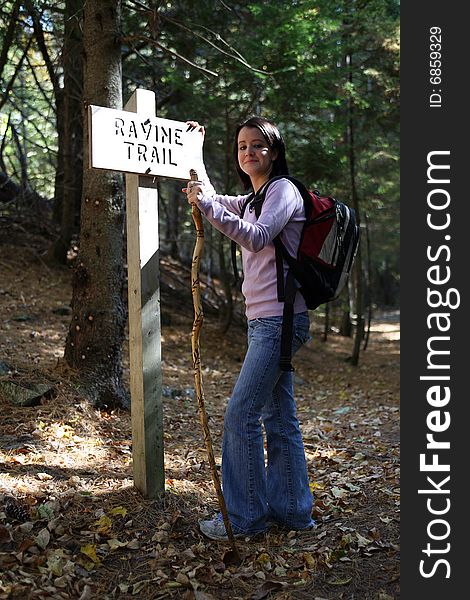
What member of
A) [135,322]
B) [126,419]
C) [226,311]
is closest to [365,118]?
[226,311]

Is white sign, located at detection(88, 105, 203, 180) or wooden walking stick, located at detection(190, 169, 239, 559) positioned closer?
wooden walking stick, located at detection(190, 169, 239, 559)

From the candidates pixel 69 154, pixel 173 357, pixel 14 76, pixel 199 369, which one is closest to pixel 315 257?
pixel 199 369

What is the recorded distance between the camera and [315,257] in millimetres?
3326

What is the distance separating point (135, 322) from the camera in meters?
3.82

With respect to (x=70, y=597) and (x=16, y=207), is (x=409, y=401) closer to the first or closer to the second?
(x=70, y=597)

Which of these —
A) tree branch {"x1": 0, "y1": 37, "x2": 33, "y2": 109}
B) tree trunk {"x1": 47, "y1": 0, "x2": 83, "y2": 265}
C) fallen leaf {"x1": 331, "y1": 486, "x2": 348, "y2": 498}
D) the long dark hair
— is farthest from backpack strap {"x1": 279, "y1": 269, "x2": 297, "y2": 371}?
tree trunk {"x1": 47, "y1": 0, "x2": 83, "y2": 265}

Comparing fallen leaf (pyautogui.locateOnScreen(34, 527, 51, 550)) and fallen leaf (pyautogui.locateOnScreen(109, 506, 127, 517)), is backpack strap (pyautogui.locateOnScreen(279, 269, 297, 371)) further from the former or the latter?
fallen leaf (pyautogui.locateOnScreen(34, 527, 51, 550))

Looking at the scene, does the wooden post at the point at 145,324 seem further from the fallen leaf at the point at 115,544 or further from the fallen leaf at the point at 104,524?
the fallen leaf at the point at 115,544

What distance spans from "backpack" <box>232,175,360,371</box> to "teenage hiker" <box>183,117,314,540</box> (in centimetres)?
5

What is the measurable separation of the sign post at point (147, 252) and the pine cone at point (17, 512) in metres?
0.76

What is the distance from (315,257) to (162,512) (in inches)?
74.9

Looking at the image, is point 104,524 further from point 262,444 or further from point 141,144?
point 141,144

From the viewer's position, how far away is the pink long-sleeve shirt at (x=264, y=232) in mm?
3109

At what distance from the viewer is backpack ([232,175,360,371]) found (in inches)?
130
